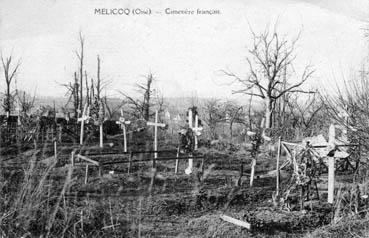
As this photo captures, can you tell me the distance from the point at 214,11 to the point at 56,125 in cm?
1280

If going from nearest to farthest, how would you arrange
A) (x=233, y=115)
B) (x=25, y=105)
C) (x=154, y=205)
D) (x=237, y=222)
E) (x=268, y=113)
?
(x=237, y=222), (x=154, y=205), (x=268, y=113), (x=25, y=105), (x=233, y=115)

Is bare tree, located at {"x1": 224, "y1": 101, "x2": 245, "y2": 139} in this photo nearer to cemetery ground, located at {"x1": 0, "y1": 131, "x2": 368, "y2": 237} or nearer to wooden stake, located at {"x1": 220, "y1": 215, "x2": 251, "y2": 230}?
cemetery ground, located at {"x1": 0, "y1": 131, "x2": 368, "y2": 237}

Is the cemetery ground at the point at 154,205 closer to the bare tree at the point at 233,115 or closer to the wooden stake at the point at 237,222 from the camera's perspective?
the wooden stake at the point at 237,222

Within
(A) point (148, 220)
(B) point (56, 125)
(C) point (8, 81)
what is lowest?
(A) point (148, 220)

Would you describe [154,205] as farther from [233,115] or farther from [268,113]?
[233,115]

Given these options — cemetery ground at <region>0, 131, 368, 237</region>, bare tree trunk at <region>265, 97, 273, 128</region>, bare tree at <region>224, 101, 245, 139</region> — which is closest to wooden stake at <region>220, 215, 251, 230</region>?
cemetery ground at <region>0, 131, 368, 237</region>

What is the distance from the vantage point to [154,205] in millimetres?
8453

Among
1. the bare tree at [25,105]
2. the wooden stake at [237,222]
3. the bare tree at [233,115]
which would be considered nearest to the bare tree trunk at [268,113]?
the bare tree at [233,115]

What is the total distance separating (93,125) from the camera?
2011cm

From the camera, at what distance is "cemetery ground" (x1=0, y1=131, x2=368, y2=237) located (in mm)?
5453

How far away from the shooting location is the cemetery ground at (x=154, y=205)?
5453mm

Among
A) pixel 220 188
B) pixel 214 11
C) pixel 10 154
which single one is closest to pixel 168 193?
pixel 220 188

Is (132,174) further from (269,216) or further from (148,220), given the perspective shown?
(269,216)

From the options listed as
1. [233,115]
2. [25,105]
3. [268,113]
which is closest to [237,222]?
[268,113]
